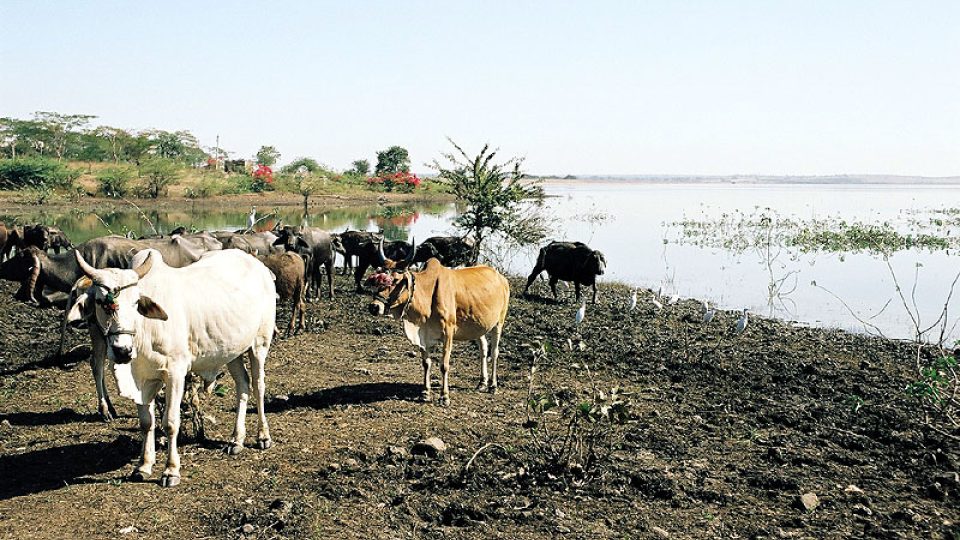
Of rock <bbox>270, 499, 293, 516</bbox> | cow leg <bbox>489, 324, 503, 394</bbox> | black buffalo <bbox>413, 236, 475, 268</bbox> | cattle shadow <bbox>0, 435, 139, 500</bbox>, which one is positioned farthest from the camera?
black buffalo <bbox>413, 236, 475, 268</bbox>

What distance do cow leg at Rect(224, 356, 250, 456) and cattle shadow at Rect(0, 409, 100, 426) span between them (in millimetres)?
1711

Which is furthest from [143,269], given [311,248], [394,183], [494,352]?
[394,183]

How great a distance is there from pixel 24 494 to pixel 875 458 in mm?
7156

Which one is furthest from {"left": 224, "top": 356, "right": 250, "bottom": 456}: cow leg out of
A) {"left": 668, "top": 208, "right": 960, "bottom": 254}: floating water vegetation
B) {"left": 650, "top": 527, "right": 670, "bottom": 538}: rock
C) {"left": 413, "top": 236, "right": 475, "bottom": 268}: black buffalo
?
{"left": 668, "top": 208, "right": 960, "bottom": 254}: floating water vegetation

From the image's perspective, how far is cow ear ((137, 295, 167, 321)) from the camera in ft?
17.9

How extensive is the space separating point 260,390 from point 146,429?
1144mm

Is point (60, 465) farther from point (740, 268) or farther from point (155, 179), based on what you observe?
point (155, 179)

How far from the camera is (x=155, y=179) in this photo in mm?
46219

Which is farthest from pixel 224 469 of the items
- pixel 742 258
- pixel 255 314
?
pixel 742 258

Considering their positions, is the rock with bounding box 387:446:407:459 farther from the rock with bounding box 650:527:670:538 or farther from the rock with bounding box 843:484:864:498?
the rock with bounding box 843:484:864:498

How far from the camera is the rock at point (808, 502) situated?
228 inches

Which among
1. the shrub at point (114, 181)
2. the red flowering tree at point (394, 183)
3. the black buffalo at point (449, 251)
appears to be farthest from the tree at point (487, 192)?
the red flowering tree at point (394, 183)

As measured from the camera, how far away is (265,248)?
14398 millimetres

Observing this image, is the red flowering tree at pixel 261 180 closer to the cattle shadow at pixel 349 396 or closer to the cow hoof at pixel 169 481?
the cattle shadow at pixel 349 396
